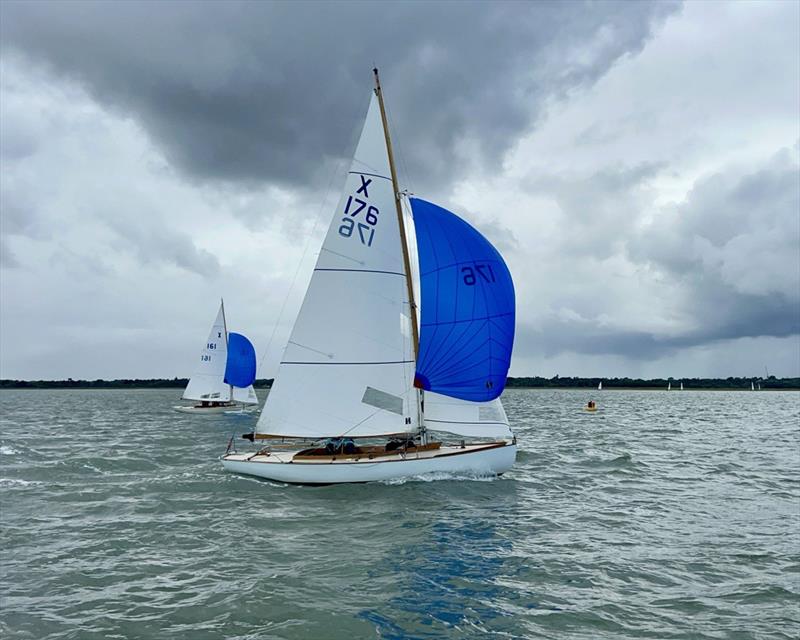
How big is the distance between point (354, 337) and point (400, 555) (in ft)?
26.4

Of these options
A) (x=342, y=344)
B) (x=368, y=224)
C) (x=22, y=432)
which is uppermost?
(x=368, y=224)

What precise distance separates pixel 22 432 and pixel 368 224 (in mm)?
31318

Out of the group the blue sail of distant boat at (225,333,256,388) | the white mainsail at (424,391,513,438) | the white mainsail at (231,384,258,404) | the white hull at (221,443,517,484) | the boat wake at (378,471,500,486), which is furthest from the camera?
the white mainsail at (231,384,258,404)

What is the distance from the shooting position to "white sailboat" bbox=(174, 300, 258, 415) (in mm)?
54250

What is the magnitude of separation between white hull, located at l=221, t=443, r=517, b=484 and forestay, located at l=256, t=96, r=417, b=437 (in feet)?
4.35

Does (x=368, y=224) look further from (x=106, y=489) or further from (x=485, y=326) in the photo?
(x=106, y=489)

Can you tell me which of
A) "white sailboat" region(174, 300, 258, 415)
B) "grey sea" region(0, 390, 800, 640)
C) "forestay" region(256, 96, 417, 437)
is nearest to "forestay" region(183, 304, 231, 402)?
"white sailboat" region(174, 300, 258, 415)

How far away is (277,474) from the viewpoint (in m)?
17.0

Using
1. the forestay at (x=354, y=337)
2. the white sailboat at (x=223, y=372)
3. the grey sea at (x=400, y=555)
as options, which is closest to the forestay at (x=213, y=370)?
the white sailboat at (x=223, y=372)

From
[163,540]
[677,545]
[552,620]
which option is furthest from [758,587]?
[163,540]

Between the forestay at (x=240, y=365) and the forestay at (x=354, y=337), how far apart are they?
37082mm

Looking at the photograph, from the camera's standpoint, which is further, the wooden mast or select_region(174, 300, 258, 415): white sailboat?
select_region(174, 300, 258, 415): white sailboat

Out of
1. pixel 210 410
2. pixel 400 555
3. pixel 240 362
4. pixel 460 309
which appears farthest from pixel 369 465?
pixel 210 410

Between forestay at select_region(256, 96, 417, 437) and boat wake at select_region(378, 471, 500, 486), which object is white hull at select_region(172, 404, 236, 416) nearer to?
forestay at select_region(256, 96, 417, 437)
